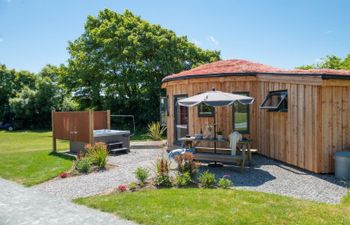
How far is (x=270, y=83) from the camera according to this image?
1037cm

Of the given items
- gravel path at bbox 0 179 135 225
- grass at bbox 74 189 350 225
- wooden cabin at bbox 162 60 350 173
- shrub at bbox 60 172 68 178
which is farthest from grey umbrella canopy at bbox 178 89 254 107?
gravel path at bbox 0 179 135 225

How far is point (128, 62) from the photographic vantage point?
86.3 ft

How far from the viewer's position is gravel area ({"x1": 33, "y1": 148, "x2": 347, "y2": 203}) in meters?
6.74

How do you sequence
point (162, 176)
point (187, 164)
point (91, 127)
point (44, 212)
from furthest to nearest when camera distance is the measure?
point (91, 127) → point (187, 164) → point (162, 176) → point (44, 212)

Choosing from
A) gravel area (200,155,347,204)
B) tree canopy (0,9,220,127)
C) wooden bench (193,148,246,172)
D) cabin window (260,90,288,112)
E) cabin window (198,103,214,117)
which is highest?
tree canopy (0,9,220,127)

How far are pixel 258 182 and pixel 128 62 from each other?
67.5ft

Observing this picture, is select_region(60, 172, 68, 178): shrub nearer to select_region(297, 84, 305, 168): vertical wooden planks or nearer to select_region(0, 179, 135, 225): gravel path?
select_region(0, 179, 135, 225): gravel path

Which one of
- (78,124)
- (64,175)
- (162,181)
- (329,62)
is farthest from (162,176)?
(329,62)

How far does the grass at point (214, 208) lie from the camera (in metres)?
4.90

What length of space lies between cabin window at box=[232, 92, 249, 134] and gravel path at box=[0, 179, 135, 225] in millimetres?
6739

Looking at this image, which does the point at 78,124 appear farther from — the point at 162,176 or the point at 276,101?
the point at 276,101

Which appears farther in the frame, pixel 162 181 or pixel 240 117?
pixel 240 117

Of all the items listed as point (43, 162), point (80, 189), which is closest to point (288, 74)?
point (80, 189)

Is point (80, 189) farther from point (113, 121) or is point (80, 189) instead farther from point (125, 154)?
point (113, 121)
